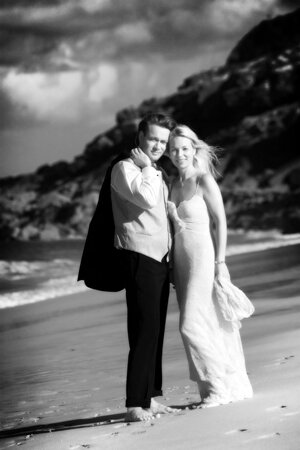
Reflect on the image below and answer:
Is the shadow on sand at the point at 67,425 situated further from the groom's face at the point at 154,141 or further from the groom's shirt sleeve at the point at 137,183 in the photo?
the groom's face at the point at 154,141

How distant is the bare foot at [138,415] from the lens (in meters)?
3.69

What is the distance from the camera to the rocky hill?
152 ft

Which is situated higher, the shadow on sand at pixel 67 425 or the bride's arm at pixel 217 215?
the bride's arm at pixel 217 215

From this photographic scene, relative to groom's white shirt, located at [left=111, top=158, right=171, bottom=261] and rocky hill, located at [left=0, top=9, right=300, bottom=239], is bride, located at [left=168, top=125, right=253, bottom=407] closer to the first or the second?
groom's white shirt, located at [left=111, top=158, right=171, bottom=261]

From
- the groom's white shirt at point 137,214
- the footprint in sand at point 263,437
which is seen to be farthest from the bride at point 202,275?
the footprint in sand at point 263,437

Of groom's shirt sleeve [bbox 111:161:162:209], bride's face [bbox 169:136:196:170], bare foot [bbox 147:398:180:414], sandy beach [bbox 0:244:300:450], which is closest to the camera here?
sandy beach [bbox 0:244:300:450]

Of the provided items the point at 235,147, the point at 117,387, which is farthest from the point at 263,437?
the point at 235,147

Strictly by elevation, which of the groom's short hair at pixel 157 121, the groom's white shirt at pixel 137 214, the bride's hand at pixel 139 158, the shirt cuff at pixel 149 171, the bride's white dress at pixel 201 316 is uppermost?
the groom's short hair at pixel 157 121

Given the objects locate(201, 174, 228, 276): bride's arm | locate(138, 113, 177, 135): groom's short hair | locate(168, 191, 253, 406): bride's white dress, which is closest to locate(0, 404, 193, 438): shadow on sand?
locate(168, 191, 253, 406): bride's white dress

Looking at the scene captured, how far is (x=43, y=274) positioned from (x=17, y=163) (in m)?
33.8

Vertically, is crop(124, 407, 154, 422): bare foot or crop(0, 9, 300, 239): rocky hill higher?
crop(0, 9, 300, 239): rocky hill

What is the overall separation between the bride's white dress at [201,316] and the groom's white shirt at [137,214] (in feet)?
0.33

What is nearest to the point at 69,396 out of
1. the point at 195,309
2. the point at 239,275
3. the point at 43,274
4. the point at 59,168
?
the point at 195,309

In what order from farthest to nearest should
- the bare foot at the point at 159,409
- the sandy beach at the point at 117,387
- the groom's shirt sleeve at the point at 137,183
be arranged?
the bare foot at the point at 159,409 < the groom's shirt sleeve at the point at 137,183 < the sandy beach at the point at 117,387
